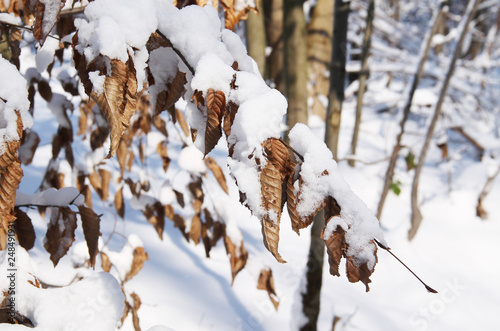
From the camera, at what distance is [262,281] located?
1438 mm

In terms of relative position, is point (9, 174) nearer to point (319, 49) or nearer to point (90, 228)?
point (90, 228)

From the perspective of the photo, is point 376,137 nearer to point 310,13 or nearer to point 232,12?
point 310,13

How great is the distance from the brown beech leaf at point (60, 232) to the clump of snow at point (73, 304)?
0.14 meters

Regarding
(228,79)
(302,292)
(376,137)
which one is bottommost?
(376,137)

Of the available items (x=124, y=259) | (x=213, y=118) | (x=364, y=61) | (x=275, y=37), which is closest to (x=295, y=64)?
(x=124, y=259)

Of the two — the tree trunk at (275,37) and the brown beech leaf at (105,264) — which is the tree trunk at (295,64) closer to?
the brown beech leaf at (105,264)

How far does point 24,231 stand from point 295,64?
60.8 inches

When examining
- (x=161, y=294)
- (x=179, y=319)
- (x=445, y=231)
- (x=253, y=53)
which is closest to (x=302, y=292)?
(x=179, y=319)

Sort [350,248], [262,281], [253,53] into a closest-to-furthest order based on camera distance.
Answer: [350,248] < [262,281] < [253,53]

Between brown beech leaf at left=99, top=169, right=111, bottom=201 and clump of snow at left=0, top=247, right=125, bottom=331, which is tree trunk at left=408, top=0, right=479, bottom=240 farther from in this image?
clump of snow at left=0, top=247, right=125, bottom=331

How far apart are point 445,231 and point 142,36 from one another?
11.0 feet

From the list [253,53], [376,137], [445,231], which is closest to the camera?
[445,231]

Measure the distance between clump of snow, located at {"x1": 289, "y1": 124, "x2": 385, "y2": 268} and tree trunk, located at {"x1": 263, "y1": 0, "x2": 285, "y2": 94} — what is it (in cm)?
438

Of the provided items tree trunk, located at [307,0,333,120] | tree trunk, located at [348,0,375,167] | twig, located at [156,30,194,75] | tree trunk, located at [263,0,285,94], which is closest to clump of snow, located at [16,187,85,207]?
twig, located at [156,30,194,75]
